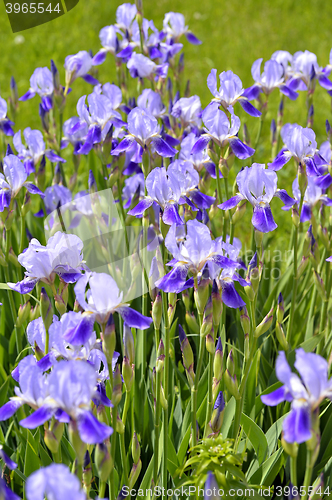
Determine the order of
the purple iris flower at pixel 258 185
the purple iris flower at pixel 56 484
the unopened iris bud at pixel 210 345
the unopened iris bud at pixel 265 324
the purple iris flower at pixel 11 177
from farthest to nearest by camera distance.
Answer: the purple iris flower at pixel 11 177 → the purple iris flower at pixel 258 185 → the unopened iris bud at pixel 265 324 → the unopened iris bud at pixel 210 345 → the purple iris flower at pixel 56 484

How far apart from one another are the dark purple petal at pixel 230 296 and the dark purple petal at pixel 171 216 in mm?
337

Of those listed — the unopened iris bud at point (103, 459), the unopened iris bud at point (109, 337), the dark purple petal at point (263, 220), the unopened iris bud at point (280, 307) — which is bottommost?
the unopened iris bud at point (280, 307)

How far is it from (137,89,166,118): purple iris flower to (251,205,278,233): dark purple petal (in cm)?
157

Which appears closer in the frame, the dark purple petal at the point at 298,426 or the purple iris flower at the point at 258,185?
the dark purple petal at the point at 298,426

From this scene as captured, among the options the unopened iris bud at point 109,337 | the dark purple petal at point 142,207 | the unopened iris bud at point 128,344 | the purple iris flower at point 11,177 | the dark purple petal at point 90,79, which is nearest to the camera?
the unopened iris bud at point 109,337

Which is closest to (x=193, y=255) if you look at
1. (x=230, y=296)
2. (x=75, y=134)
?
(x=230, y=296)

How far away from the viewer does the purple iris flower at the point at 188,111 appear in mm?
3439

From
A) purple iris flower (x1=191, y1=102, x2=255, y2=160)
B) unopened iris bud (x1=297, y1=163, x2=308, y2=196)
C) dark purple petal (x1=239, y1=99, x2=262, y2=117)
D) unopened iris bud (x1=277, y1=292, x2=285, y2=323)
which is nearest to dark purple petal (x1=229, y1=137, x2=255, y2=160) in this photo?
purple iris flower (x1=191, y1=102, x2=255, y2=160)

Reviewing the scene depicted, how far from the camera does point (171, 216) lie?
220 centimetres

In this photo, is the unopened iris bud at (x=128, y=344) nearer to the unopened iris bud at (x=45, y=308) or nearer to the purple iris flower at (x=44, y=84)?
the unopened iris bud at (x=45, y=308)

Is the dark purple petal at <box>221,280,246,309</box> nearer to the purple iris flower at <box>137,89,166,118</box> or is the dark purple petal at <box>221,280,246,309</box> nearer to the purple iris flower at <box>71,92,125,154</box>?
the purple iris flower at <box>71,92,125,154</box>

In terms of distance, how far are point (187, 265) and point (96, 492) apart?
116 cm

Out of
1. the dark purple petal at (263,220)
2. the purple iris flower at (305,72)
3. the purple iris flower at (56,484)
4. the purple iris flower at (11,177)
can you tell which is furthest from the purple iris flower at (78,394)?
the purple iris flower at (305,72)

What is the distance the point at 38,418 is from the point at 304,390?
0.69 m
